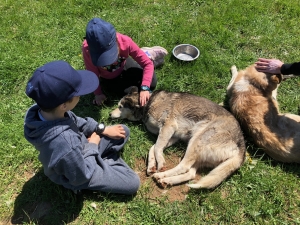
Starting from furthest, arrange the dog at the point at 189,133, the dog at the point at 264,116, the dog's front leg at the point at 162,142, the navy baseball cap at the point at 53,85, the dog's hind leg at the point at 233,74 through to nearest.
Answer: the dog's hind leg at the point at 233,74 < the dog's front leg at the point at 162,142 < the dog at the point at 264,116 < the dog at the point at 189,133 < the navy baseball cap at the point at 53,85

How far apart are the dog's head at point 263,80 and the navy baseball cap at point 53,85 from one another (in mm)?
3241

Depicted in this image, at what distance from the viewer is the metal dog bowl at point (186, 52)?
18.8 feet

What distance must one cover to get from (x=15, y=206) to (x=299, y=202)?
3.92 meters

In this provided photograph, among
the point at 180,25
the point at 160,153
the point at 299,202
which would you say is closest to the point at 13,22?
the point at 180,25

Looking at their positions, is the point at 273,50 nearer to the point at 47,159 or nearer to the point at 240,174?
the point at 240,174

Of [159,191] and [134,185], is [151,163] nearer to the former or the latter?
[159,191]

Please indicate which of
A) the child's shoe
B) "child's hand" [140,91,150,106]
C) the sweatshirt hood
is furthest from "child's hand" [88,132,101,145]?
the child's shoe

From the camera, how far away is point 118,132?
3.94 metres

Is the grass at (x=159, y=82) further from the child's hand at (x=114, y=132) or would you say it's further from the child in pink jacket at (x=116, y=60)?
the child's hand at (x=114, y=132)

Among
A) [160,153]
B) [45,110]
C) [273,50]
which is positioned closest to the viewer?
[45,110]

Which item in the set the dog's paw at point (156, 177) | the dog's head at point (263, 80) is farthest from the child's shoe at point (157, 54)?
the dog's paw at point (156, 177)

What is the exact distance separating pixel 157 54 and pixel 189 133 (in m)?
1.80

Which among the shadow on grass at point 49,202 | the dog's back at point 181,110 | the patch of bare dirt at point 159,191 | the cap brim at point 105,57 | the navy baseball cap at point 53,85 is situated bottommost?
the shadow on grass at point 49,202

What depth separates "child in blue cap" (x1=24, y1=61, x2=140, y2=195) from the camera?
269 centimetres
